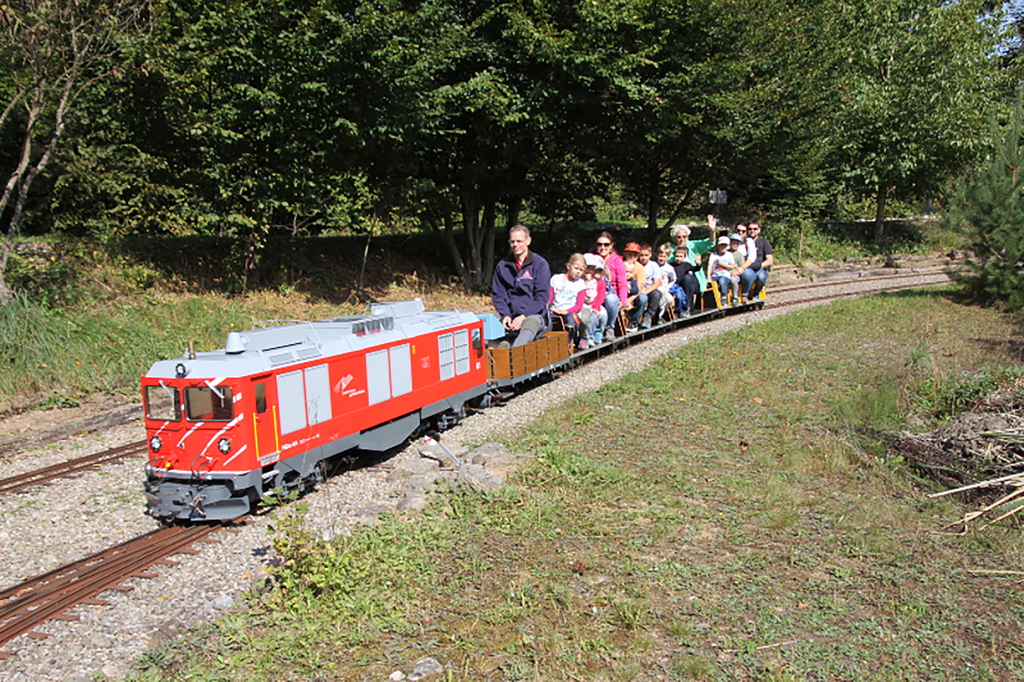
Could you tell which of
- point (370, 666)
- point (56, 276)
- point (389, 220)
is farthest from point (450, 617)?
point (389, 220)

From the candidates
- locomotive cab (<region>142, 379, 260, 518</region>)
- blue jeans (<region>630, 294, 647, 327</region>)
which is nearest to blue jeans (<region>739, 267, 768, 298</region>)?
blue jeans (<region>630, 294, 647, 327</region>)

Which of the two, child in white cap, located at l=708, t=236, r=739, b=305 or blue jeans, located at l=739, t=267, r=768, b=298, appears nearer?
child in white cap, located at l=708, t=236, r=739, b=305

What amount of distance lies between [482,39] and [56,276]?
10757 millimetres

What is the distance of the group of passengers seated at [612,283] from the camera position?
11.5 metres

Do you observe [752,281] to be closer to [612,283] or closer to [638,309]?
[638,309]

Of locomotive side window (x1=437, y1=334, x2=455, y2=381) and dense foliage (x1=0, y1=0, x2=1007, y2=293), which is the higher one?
dense foliage (x1=0, y1=0, x2=1007, y2=293)

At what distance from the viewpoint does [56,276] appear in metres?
15.1

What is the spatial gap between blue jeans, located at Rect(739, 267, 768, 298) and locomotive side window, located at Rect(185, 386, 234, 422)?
14536 mm

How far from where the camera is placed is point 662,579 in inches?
211

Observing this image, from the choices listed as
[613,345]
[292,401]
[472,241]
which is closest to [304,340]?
[292,401]

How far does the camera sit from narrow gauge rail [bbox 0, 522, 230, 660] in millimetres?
5316

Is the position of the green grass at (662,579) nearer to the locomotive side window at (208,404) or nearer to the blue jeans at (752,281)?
the locomotive side window at (208,404)

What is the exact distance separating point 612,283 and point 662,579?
904 centimetres

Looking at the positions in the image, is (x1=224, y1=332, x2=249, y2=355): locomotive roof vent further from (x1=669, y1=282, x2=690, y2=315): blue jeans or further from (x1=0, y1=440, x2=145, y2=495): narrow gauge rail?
(x1=669, y1=282, x2=690, y2=315): blue jeans
